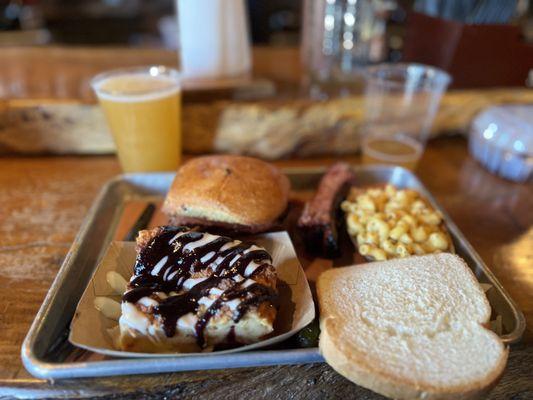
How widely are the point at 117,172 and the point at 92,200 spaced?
0.23 metres

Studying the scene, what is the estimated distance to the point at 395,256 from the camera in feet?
3.96

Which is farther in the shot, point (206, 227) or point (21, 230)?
point (21, 230)

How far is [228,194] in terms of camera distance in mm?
1259

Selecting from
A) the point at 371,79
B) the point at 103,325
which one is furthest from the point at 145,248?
the point at 371,79

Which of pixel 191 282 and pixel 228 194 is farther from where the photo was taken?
pixel 228 194

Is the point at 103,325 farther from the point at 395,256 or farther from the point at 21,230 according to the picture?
the point at 395,256

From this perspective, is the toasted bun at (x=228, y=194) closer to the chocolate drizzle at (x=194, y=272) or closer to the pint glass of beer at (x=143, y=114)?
the chocolate drizzle at (x=194, y=272)

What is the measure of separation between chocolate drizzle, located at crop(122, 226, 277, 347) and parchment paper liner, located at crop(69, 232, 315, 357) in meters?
0.08

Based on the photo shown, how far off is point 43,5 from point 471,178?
16.0ft

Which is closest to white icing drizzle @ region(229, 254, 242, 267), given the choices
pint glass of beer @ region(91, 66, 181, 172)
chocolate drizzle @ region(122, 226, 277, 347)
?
chocolate drizzle @ region(122, 226, 277, 347)

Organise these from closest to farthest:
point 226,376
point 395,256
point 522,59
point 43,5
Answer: point 226,376 < point 395,256 < point 522,59 < point 43,5

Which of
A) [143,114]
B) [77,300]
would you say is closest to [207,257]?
[77,300]

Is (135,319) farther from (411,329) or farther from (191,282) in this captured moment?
(411,329)

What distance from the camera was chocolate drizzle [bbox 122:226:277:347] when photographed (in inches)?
36.6
